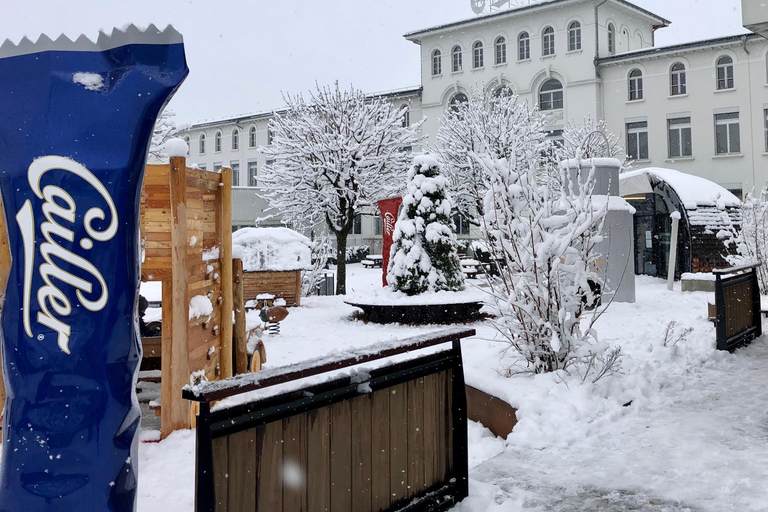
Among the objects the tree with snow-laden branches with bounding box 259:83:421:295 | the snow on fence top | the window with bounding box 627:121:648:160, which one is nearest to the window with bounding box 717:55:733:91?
the window with bounding box 627:121:648:160

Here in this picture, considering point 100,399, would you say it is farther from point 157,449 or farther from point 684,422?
point 684,422

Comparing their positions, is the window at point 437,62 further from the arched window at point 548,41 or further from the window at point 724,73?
the window at point 724,73

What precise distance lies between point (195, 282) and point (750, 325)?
26.0 ft

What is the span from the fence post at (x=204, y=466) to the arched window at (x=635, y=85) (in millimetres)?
37151

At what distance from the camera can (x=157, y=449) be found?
5.50 meters

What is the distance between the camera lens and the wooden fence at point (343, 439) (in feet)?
9.12

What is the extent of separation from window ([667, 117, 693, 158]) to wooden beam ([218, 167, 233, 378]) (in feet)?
108

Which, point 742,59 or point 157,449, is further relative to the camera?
point 742,59

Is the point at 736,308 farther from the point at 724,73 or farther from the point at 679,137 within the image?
Answer: the point at 724,73

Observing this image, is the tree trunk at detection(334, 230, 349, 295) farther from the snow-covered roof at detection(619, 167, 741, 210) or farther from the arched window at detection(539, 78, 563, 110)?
the arched window at detection(539, 78, 563, 110)

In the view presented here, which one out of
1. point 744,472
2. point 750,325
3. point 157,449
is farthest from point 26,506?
point 750,325

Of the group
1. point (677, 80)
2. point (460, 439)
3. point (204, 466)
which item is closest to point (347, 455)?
point (204, 466)

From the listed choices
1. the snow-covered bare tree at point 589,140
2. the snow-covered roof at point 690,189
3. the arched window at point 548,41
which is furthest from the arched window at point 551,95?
the snow-covered roof at point 690,189

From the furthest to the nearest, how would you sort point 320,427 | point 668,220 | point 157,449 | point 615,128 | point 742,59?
point 615,128 → point 742,59 → point 668,220 → point 157,449 → point 320,427
